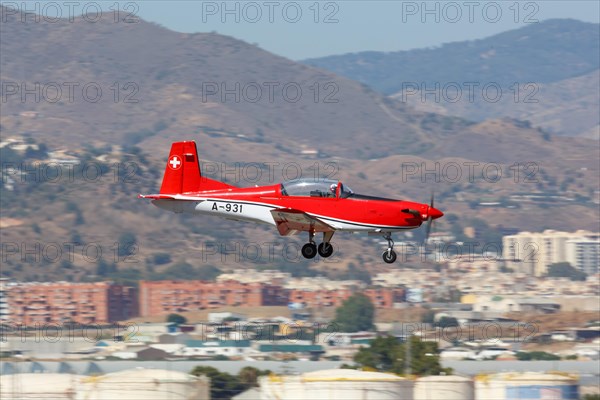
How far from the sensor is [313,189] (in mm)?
32812

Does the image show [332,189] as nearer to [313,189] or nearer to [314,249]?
[313,189]

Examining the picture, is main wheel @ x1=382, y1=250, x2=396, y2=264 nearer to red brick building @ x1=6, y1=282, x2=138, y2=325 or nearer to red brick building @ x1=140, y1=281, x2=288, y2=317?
red brick building @ x1=6, y1=282, x2=138, y2=325

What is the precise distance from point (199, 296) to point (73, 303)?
49.5 feet

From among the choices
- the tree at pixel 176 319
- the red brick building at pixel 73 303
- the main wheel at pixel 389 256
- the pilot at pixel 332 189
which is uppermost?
the pilot at pixel 332 189

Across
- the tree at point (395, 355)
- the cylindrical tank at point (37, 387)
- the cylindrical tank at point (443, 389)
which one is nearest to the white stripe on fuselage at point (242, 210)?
the cylindrical tank at point (443, 389)

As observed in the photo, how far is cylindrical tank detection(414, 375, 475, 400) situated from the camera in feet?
140

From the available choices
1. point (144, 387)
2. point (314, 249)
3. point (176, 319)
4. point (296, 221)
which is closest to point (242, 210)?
point (296, 221)

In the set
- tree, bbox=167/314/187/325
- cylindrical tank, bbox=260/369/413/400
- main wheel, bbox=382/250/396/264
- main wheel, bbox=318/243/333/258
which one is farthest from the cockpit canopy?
tree, bbox=167/314/187/325

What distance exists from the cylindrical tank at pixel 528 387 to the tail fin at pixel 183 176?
596 inches

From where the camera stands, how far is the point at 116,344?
96.0 metres

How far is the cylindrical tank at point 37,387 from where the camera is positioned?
4312cm

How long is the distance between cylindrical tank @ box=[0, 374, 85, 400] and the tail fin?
12156 mm

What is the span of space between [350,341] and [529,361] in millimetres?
22230

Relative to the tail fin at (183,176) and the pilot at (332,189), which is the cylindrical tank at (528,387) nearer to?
the pilot at (332,189)
